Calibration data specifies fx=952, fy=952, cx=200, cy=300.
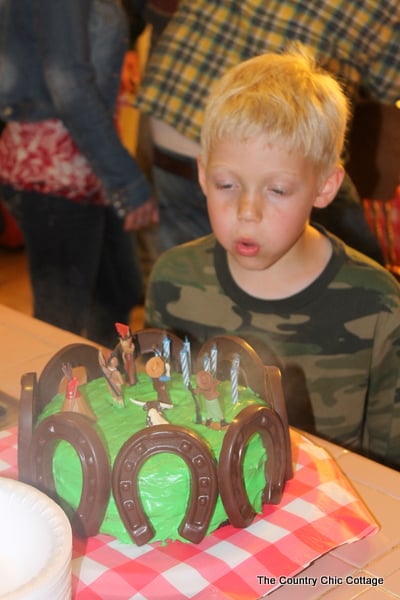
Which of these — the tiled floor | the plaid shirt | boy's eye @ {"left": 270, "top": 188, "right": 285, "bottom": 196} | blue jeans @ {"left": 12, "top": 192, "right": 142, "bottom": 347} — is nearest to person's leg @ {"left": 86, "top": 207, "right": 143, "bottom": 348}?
blue jeans @ {"left": 12, "top": 192, "right": 142, "bottom": 347}

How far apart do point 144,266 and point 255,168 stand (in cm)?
241

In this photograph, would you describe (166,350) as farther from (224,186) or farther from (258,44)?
(258,44)

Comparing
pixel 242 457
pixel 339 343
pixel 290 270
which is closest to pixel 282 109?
pixel 290 270

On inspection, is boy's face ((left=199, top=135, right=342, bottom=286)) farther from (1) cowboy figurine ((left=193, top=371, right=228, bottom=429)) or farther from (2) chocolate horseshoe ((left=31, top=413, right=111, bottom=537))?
(2) chocolate horseshoe ((left=31, top=413, right=111, bottom=537))

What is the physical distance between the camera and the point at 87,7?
200cm

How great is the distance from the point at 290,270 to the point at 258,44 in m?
0.57

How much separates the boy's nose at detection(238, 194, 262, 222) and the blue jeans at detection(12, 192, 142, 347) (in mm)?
937

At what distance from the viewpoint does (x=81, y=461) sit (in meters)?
0.88

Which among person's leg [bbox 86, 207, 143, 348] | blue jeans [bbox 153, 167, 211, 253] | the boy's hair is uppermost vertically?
the boy's hair

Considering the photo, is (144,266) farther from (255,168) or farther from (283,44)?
(255,168)

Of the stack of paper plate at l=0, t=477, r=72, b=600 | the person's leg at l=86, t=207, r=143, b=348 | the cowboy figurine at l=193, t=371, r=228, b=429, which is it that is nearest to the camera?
the stack of paper plate at l=0, t=477, r=72, b=600

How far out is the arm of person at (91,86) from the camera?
199 cm

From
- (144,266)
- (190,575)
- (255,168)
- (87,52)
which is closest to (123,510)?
(190,575)

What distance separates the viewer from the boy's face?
4.51 feet
